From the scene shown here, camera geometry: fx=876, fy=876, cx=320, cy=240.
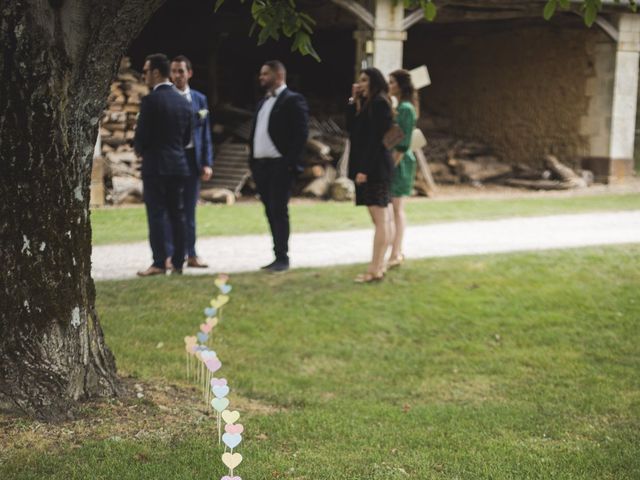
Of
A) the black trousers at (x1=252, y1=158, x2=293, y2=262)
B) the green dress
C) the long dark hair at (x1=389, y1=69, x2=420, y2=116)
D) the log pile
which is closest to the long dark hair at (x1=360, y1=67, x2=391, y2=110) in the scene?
the green dress

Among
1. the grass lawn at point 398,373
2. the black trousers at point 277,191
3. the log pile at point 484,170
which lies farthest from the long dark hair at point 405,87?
the log pile at point 484,170

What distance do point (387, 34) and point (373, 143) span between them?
→ 7594 millimetres

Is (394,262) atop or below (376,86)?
below

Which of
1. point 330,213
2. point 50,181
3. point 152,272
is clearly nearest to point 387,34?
point 330,213

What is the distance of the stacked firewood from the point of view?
13.9 m

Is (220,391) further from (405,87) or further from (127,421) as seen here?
(405,87)

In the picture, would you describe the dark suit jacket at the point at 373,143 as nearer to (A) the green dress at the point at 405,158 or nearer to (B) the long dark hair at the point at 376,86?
(B) the long dark hair at the point at 376,86

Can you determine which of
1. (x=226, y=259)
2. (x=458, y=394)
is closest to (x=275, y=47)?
(x=226, y=259)

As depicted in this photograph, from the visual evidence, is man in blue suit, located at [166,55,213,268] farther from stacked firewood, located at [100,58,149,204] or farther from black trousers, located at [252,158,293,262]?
stacked firewood, located at [100,58,149,204]

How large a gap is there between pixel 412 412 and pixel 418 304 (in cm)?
236

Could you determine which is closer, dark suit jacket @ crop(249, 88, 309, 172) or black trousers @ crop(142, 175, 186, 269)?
black trousers @ crop(142, 175, 186, 269)

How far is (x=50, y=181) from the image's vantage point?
3730 mm

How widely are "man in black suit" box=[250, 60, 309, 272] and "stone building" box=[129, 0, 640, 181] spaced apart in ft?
22.8

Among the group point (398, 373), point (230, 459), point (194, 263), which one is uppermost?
point (230, 459)
